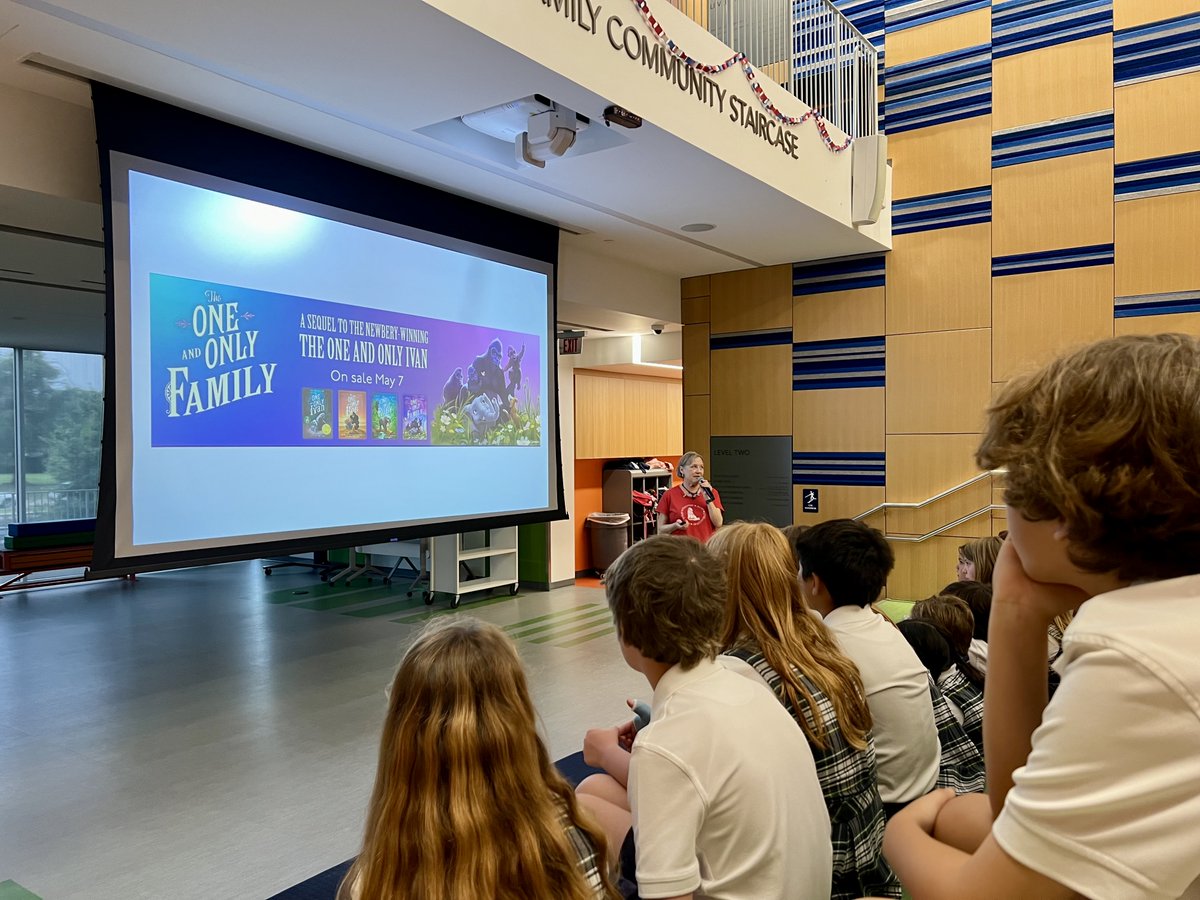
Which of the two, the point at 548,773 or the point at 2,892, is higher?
the point at 548,773

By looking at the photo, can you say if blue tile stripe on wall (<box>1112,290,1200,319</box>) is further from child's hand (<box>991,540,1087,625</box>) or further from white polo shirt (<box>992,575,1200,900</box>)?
white polo shirt (<box>992,575,1200,900</box>)

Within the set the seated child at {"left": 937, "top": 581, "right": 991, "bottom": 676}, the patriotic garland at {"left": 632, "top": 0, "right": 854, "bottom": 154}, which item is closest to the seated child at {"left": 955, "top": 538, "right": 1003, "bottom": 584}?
the seated child at {"left": 937, "top": 581, "right": 991, "bottom": 676}

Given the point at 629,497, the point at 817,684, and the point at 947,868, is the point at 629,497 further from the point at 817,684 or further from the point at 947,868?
the point at 947,868

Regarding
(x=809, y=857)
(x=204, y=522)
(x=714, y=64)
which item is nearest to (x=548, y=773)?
(x=809, y=857)

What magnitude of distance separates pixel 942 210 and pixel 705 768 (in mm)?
5924

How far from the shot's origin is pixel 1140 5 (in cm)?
536

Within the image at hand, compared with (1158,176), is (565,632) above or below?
below

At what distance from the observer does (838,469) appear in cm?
658

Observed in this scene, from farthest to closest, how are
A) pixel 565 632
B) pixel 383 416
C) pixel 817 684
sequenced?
pixel 565 632 < pixel 383 416 < pixel 817 684

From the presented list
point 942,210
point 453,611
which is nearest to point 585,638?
point 453,611

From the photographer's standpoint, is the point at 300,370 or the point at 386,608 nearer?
the point at 300,370

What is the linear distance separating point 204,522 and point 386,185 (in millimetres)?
2213

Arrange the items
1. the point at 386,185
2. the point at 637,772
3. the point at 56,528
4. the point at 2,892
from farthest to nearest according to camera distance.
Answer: the point at 56,528 < the point at 386,185 < the point at 2,892 < the point at 637,772

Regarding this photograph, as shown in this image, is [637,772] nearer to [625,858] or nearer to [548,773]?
[548,773]
